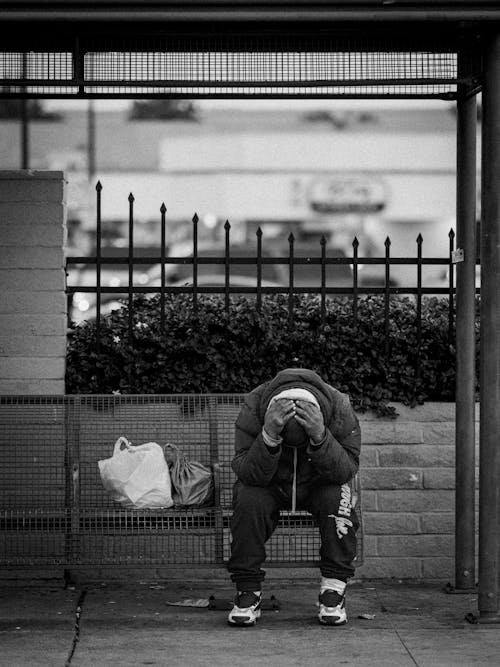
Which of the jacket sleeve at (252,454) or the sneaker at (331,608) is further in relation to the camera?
the sneaker at (331,608)

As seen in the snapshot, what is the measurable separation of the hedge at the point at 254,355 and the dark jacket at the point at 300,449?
1.20 meters

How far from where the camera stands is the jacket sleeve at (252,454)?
5035mm

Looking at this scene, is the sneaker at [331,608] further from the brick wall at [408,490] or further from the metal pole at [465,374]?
the brick wall at [408,490]

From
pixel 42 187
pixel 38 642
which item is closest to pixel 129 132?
pixel 42 187

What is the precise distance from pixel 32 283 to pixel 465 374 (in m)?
2.59

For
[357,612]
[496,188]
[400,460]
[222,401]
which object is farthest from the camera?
[400,460]

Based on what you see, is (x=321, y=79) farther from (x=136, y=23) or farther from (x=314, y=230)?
(x=314, y=230)

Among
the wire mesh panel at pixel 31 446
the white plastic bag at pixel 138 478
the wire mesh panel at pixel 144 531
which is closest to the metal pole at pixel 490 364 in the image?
the wire mesh panel at pixel 144 531

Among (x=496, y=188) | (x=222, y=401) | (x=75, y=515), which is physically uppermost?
(x=496, y=188)

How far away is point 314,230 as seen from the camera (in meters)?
32.1

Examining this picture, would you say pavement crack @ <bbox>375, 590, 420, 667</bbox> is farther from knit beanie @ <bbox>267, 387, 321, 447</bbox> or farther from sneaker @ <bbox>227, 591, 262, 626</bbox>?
knit beanie @ <bbox>267, 387, 321, 447</bbox>

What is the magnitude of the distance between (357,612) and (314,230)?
26909 mm

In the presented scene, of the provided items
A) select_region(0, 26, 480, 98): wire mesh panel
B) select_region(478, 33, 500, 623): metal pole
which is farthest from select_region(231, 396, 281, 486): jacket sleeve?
select_region(0, 26, 480, 98): wire mesh panel

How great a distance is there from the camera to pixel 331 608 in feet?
17.1
